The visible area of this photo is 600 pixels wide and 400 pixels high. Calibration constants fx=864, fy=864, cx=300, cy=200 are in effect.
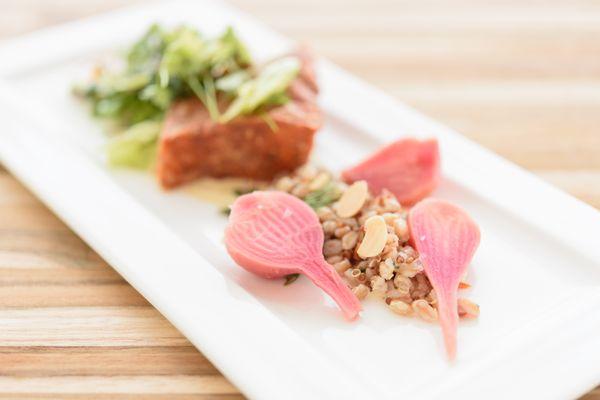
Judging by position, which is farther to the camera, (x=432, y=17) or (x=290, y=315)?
(x=432, y=17)

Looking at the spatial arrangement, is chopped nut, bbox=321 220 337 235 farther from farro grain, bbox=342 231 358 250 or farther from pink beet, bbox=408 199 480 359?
pink beet, bbox=408 199 480 359

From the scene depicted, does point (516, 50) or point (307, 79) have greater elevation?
point (307, 79)

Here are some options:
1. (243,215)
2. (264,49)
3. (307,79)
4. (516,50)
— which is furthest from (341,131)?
(516,50)

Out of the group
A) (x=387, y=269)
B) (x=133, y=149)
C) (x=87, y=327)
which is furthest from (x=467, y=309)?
(x=133, y=149)

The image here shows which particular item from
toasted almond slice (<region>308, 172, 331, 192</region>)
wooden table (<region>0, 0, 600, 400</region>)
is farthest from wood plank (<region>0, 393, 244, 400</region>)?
toasted almond slice (<region>308, 172, 331, 192</region>)

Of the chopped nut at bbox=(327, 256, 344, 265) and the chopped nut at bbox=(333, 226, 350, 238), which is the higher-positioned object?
the chopped nut at bbox=(333, 226, 350, 238)

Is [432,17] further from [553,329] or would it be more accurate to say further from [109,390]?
[109,390]
